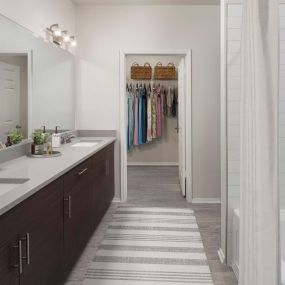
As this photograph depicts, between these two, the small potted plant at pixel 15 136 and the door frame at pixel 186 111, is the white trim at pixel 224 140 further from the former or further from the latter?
the door frame at pixel 186 111

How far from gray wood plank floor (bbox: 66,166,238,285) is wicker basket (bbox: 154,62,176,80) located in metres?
1.87

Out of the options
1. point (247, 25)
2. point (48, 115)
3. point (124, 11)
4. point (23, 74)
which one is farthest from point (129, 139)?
point (247, 25)

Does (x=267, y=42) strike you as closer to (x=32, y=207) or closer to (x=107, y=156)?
(x=32, y=207)

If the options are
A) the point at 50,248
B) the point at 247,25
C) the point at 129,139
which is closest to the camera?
the point at 247,25

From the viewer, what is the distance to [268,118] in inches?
55.5

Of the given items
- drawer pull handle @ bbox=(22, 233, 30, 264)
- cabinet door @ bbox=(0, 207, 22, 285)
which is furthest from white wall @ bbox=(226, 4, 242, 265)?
cabinet door @ bbox=(0, 207, 22, 285)

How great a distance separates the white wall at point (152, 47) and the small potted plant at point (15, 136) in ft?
6.44

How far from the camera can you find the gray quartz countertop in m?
1.68

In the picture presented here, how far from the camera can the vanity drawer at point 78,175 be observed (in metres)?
2.54

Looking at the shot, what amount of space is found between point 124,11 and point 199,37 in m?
1.03

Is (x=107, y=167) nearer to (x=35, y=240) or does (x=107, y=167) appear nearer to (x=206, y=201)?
(x=206, y=201)

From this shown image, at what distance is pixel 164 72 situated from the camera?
24.8ft

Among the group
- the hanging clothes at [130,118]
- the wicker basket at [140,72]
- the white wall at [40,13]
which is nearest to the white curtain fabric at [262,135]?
the white wall at [40,13]

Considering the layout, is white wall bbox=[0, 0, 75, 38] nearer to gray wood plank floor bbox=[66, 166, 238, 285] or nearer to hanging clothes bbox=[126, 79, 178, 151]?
gray wood plank floor bbox=[66, 166, 238, 285]
